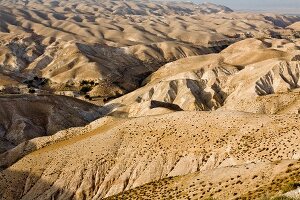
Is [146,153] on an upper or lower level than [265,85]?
upper

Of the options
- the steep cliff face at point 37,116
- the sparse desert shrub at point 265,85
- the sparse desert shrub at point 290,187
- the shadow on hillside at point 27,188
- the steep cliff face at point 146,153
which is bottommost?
the steep cliff face at point 37,116

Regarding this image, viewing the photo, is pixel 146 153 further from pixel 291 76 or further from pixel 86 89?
pixel 86 89

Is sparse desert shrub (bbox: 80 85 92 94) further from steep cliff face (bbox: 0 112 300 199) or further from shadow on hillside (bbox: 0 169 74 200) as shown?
shadow on hillside (bbox: 0 169 74 200)

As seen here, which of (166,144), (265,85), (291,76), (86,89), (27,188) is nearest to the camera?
(166,144)

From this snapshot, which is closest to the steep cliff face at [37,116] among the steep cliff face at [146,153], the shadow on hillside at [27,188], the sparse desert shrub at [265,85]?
the shadow on hillside at [27,188]

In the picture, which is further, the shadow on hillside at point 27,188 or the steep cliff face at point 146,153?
the shadow on hillside at point 27,188

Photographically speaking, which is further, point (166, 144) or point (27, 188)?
point (27, 188)

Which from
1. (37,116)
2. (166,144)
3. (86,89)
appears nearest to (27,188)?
(166,144)

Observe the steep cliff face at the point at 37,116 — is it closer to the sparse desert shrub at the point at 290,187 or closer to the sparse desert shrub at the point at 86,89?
the sparse desert shrub at the point at 86,89

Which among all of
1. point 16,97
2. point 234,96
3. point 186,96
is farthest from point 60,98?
point 234,96

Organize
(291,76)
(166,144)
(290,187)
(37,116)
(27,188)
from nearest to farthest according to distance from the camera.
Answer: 1. (290,187)
2. (166,144)
3. (27,188)
4. (37,116)
5. (291,76)

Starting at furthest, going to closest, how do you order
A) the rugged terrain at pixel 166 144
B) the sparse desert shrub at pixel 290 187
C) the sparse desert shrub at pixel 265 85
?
the sparse desert shrub at pixel 265 85 < the rugged terrain at pixel 166 144 < the sparse desert shrub at pixel 290 187

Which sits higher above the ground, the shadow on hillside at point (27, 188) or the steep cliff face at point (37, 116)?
the shadow on hillside at point (27, 188)
